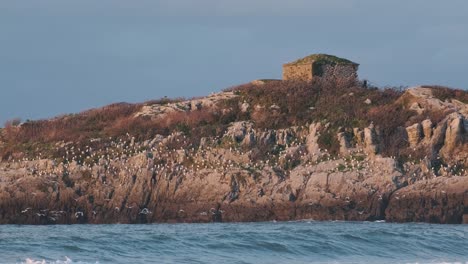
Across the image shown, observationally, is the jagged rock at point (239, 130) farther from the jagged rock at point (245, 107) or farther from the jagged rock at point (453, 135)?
the jagged rock at point (453, 135)

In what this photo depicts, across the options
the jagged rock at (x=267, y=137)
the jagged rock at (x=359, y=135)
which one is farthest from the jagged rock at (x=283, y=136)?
the jagged rock at (x=359, y=135)

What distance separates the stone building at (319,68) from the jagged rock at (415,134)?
323 inches

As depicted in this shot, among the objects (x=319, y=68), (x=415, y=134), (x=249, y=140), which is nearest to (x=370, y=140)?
(x=415, y=134)

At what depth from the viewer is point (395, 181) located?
48125 millimetres

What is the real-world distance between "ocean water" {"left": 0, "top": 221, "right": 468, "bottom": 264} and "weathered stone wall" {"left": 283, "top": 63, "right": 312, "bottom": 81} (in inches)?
627

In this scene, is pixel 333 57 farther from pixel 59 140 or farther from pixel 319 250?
pixel 319 250

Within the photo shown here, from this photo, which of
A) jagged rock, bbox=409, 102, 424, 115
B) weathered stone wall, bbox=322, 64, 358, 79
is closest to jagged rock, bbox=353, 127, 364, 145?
jagged rock, bbox=409, 102, 424, 115

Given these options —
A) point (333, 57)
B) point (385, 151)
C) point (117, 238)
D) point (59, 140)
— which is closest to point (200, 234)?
point (117, 238)

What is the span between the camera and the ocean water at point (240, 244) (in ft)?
109

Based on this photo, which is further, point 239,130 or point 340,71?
point 340,71

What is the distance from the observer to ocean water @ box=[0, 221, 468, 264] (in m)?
33.2

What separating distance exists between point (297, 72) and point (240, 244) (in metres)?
24.0

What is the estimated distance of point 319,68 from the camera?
194 ft

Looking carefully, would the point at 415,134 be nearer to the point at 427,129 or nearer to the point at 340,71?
the point at 427,129
